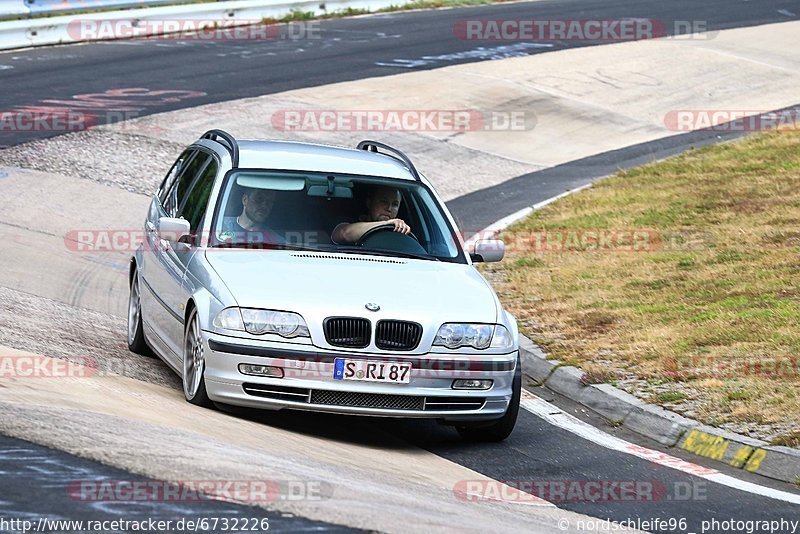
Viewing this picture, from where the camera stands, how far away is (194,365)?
8258 mm

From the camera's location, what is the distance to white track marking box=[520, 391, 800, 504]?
7.70m

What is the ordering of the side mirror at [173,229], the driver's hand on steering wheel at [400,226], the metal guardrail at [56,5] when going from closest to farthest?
the side mirror at [173,229] → the driver's hand on steering wheel at [400,226] → the metal guardrail at [56,5]

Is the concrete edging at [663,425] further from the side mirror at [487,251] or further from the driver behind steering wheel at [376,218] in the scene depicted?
the driver behind steering wheel at [376,218]

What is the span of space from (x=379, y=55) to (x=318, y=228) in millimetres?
16992

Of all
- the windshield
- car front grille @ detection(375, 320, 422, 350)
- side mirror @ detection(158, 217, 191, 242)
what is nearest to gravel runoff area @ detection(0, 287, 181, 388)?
side mirror @ detection(158, 217, 191, 242)

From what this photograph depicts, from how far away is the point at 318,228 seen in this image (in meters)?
9.11

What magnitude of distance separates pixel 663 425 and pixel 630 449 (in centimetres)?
42

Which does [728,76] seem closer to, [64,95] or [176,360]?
[64,95]

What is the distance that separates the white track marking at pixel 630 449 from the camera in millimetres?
7699

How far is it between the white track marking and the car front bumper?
3.90 ft

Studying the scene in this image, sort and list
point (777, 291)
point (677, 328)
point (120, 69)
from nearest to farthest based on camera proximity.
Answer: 1. point (677, 328)
2. point (777, 291)
3. point (120, 69)

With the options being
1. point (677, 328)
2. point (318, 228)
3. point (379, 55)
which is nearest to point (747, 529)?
point (318, 228)

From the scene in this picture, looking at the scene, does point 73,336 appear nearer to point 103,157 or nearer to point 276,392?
point 276,392

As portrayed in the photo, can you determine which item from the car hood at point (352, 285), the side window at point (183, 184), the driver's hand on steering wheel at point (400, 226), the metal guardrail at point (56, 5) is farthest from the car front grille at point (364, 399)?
the metal guardrail at point (56, 5)
